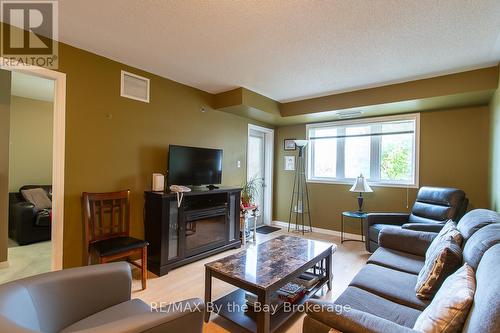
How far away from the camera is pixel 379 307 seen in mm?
1423

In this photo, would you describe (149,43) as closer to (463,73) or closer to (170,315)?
(170,315)

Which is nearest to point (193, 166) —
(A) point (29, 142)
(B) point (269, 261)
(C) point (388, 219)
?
(B) point (269, 261)

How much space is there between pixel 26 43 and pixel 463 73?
183 inches

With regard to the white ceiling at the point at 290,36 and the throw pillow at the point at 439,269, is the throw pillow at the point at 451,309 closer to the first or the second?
the throw pillow at the point at 439,269

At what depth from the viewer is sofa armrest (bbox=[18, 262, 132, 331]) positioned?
1.20 meters

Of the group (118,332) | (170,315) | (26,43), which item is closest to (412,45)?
(170,315)

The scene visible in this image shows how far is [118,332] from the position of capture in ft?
2.93

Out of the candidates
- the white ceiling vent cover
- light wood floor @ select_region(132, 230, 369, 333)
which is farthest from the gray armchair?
the white ceiling vent cover

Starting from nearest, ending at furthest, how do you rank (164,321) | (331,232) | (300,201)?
(164,321)
(331,232)
(300,201)

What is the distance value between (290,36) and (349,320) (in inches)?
86.8

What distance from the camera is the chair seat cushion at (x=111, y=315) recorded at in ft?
4.01

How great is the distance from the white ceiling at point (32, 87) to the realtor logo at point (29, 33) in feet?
3.30

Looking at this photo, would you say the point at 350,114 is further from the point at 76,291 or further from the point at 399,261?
the point at 76,291

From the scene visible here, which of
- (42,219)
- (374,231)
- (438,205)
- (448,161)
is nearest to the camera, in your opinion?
(438,205)
